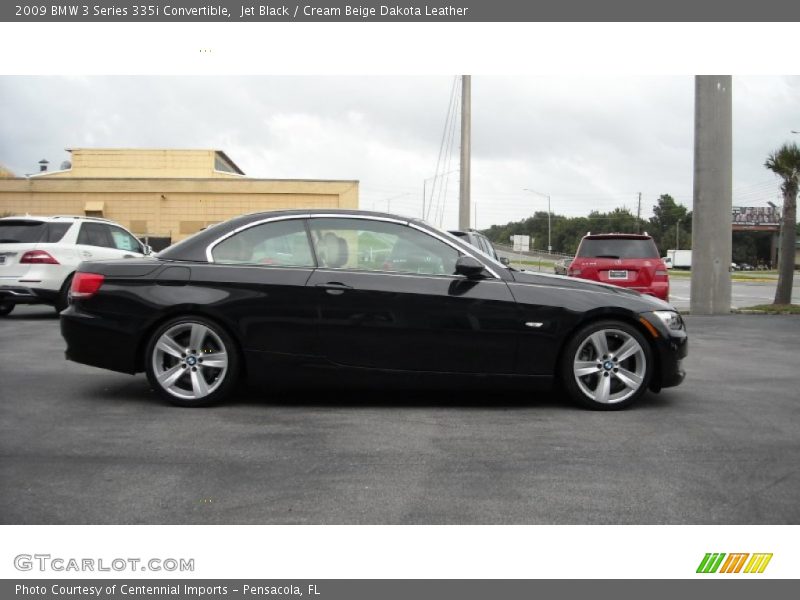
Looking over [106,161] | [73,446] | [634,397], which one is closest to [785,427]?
[634,397]

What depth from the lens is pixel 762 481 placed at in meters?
4.12

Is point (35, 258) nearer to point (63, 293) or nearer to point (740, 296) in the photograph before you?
point (63, 293)

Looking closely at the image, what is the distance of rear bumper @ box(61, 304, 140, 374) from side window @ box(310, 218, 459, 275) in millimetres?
1523

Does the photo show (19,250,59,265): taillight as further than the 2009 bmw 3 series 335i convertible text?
Yes

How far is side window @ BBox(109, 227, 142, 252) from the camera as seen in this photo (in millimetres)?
14430

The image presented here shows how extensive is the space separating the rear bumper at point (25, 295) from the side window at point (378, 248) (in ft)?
27.3

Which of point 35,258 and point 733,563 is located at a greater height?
point 35,258

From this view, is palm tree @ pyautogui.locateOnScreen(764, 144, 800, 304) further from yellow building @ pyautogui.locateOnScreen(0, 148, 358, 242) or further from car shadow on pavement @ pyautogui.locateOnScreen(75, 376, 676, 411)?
yellow building @ pyautogui.locateOnScreen(0, 148, 358, 242)

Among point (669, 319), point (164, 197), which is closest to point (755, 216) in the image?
point (164, 197)

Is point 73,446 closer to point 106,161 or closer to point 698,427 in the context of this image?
point 698,427

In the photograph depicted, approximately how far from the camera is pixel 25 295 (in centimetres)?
1270

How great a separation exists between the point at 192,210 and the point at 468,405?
3549cm

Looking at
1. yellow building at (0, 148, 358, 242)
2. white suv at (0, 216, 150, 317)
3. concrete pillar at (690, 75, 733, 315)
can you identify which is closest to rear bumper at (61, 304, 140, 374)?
white suv at (0, 216, 150, 317)

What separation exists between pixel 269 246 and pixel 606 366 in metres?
2.64
